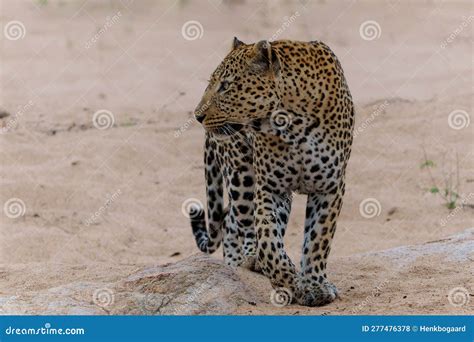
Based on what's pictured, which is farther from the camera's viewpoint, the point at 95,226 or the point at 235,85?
the point at 95,226

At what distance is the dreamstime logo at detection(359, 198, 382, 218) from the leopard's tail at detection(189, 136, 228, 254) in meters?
2.50

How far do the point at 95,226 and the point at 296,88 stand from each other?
418 cm

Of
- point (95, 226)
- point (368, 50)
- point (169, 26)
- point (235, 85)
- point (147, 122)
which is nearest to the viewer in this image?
point (235, 85)

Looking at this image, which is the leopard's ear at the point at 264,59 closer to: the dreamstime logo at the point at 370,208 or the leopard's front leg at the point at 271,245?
the leopard's front leg at the point at 271,245

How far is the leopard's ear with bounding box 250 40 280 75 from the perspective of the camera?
22.6ft

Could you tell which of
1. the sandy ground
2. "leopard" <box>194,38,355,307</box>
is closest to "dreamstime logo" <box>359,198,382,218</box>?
the sandy ground

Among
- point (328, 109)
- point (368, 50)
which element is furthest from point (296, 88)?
point (368, 50)

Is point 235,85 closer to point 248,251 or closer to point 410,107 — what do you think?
point 248,251

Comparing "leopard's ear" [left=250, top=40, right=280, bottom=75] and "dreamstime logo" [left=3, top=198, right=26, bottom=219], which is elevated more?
"leopard's ear" [left=250, top=40, right=280, bottom=75]

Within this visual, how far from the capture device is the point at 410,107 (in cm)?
1373
